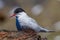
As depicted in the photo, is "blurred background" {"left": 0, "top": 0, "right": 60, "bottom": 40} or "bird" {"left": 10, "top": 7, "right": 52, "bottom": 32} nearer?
"bird" {"left": 10, "top": 7, "right": 52, "bottom": 32}

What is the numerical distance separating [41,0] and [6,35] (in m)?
0.52

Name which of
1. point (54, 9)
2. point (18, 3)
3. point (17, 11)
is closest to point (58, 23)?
point (54, 9)

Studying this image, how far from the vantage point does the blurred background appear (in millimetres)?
1595

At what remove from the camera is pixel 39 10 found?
5.47 ft

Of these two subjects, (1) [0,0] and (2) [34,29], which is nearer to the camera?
(2) [34,29]

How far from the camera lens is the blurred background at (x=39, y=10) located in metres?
1.59

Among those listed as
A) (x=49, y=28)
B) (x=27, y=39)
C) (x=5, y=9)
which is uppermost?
(x=5, y=9)

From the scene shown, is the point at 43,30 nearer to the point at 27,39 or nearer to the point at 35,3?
the point at 27,39

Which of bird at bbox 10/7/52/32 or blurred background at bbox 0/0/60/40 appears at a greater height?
blurred background at bbox 0/0/60/40

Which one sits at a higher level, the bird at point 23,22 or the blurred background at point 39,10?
the blurred background at point 39,10

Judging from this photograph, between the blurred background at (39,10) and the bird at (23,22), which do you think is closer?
the bird at (23,22)

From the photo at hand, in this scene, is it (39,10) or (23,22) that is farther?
(39,10)

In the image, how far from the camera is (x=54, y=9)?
5.39 ft

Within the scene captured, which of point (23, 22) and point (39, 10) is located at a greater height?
A: point (39, 10)
